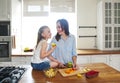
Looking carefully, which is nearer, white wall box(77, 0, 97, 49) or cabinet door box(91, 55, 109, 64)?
cabinet door box(91, 55, 109, 64)

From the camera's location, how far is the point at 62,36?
8.66 ft

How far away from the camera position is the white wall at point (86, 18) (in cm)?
479

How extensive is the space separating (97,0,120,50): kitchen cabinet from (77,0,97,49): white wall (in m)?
0.31

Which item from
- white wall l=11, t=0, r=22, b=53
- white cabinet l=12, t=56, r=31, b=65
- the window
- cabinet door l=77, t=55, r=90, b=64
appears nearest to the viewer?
white cabinet l=12, t=56, r=31, b=65

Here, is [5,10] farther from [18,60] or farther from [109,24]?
[109,24]

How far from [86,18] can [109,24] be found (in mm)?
616

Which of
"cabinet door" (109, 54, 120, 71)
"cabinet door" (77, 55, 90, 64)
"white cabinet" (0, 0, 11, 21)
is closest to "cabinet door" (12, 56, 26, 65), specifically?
"white cabinet" (0, 0, 11, 21)

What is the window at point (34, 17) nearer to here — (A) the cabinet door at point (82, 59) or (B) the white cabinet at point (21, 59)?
(B) the white cabinet at point (21, 59)

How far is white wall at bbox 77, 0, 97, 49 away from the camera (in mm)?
4785

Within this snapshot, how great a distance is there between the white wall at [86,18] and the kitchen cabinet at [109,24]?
1.03 feet

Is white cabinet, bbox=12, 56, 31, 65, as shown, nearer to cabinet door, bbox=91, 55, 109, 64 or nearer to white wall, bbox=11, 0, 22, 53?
white wall, bbox=11, 0, 22, 53

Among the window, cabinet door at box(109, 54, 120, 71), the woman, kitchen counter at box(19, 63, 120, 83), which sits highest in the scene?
the window

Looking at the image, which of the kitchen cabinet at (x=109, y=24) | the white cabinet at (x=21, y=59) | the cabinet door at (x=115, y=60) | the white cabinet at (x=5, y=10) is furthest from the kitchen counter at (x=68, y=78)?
the kitchen cabinet at (x=109, y=24)

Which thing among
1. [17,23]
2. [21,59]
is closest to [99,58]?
[21,59]
